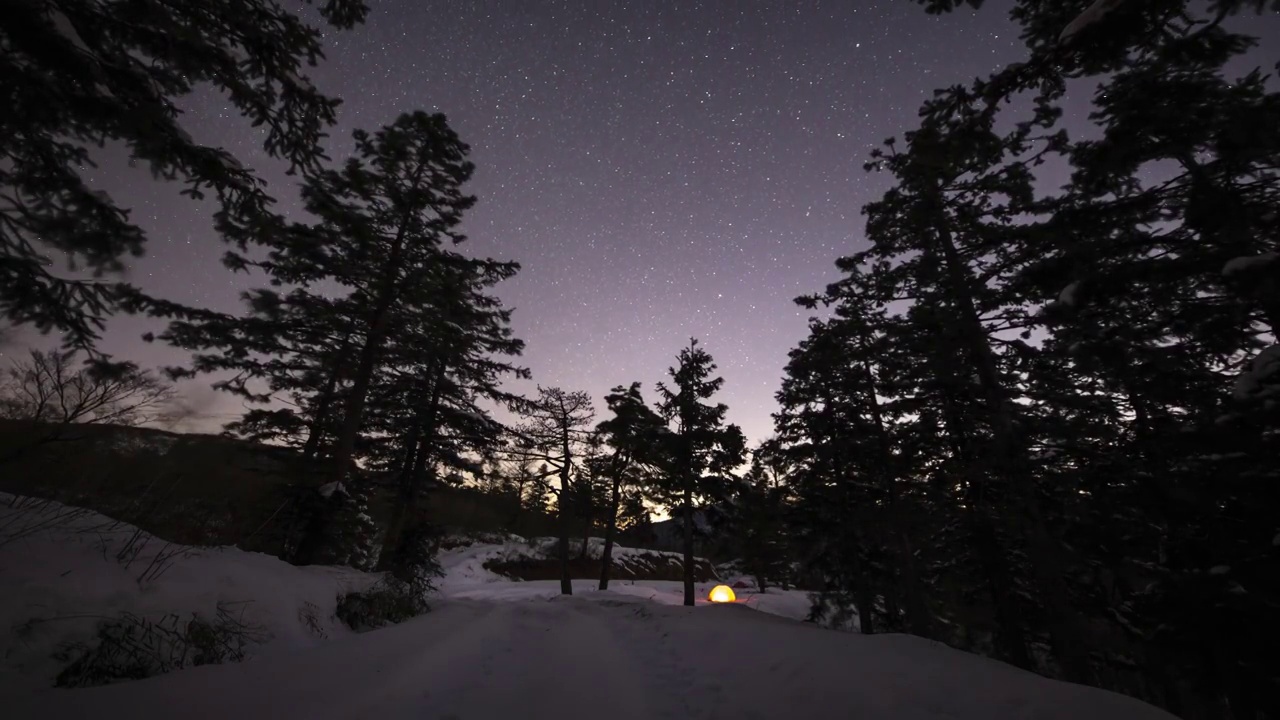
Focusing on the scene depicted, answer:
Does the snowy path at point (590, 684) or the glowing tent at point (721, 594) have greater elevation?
the snowy path at point (590, 684)

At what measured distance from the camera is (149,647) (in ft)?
14.5

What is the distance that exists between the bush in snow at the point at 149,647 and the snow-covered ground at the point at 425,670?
0.16m

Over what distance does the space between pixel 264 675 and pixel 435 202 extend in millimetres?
14047

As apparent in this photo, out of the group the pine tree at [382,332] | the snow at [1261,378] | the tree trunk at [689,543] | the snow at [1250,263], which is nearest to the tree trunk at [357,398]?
the pine tree at [382,332]

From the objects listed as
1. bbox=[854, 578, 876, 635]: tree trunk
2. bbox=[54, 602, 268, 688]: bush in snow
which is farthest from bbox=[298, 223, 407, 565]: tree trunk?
bbox=[854, 578, 876, 635]: tree trunk

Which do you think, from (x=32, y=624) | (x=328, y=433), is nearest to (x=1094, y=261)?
(x=32, y=624)

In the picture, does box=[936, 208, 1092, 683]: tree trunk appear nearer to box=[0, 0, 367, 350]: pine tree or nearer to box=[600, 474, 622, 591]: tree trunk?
box=[0, 0, 367, 350]: pine tree

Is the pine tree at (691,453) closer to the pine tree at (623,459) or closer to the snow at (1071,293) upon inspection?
the pine tree at (623,459)

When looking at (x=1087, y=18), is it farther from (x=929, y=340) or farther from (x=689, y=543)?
(x=689, y=543)

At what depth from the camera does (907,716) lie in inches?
191

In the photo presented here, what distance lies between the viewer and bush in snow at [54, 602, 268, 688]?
3.89 m

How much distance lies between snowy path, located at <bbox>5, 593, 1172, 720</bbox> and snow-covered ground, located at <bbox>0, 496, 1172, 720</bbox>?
0.08 feet

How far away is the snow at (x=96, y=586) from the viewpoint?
148 inches

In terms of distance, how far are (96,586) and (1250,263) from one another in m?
12.8
